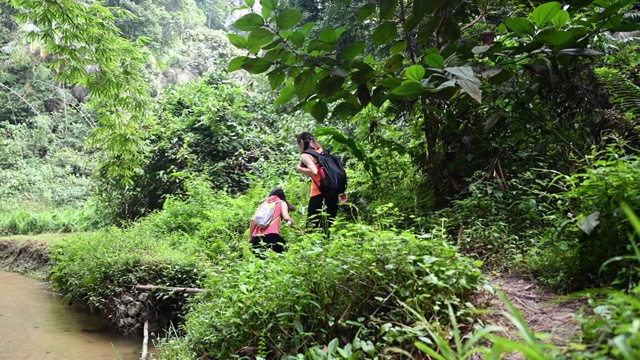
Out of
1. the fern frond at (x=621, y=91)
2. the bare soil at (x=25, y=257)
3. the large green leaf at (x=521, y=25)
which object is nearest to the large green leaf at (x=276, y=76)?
the large green leaf at (x=521, y=25)

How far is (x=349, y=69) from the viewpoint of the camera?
2.96 meters

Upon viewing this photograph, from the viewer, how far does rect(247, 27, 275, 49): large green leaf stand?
2535 millimetres

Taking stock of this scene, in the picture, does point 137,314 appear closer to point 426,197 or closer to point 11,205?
point 426,197

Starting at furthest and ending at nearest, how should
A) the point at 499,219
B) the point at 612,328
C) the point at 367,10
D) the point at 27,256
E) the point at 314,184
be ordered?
the point at 27,256, the point at 314,184, the point at 499,219, the point at 367,10, the point at 612,328

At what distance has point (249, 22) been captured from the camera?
250cm

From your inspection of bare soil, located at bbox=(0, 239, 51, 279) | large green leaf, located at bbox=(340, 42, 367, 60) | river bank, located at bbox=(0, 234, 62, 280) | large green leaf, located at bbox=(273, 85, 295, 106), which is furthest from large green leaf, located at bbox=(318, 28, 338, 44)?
bare soil, located at bbox=(0, 239, 51, 279)

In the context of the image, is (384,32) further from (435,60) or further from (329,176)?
(329,176)

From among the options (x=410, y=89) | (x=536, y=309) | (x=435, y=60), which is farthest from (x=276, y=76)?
Result: (x=536, y=309)

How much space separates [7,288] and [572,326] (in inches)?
357

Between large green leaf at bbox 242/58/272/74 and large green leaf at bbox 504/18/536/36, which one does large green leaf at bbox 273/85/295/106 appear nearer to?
large green leaf at bbox 242/58/272/74

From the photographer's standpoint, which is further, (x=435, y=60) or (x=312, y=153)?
(x=312, y=153)

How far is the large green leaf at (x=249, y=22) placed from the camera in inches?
97.5

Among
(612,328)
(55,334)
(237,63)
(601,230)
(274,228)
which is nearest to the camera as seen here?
(612,328)

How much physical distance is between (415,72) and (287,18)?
0.81 meters
